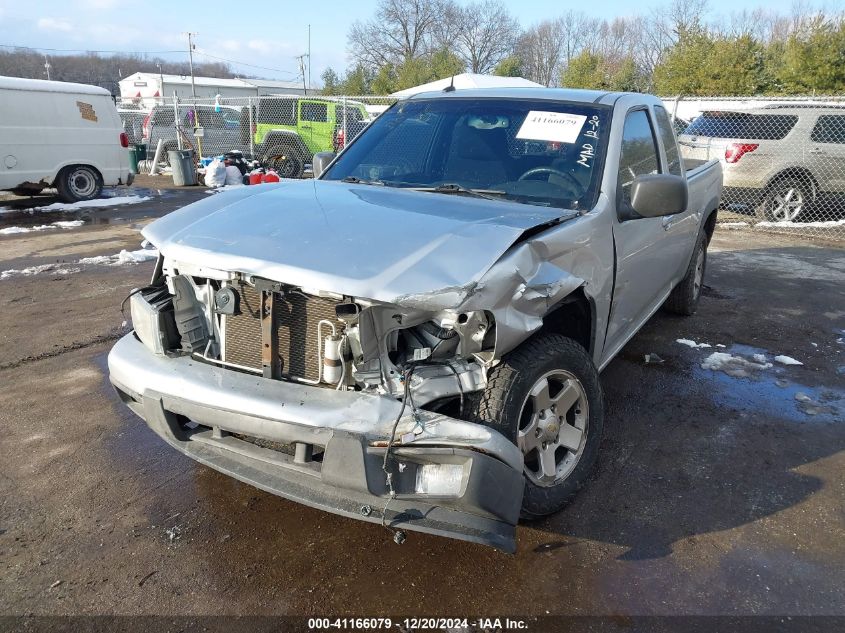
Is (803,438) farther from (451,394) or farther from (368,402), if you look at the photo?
(368,402)

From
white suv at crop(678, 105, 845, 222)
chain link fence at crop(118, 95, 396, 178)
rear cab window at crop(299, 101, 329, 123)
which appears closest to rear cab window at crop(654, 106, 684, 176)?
white suv at crop(678, 105, 845, 222)

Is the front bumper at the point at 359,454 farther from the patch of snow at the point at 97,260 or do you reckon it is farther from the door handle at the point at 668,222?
the patch of snow at the point at 97,260

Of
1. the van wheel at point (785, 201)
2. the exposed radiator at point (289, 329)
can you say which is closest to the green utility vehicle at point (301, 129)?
the van wheel at point (785, 201)

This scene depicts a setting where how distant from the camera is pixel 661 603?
7.94ft

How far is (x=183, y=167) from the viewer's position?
51.2ft

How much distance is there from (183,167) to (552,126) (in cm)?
1405

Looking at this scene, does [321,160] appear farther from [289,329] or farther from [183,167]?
[183,167]

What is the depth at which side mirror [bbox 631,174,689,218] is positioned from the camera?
317 centimetres

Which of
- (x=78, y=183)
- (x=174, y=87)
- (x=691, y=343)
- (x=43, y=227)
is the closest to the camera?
(x=691, y=343)

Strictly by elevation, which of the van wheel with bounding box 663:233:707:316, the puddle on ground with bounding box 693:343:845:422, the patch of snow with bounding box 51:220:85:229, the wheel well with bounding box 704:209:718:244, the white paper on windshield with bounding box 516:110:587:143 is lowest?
the patch of snow with bounding box 51:220:85:229

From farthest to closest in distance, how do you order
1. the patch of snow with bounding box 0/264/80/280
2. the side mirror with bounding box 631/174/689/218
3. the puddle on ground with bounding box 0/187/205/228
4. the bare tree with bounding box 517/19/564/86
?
the bare tree with bounding box 517/19/564/86
the puddle on ground with bounding box 0/187/205/228
the patch of snow with bounding box 0/264/80/280
the side mirror with bounding box 631/174/689/218

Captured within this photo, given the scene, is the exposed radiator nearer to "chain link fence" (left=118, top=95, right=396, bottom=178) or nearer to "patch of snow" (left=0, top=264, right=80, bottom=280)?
"patch of snow" (left=0, top=264, right=80, bottom=280)

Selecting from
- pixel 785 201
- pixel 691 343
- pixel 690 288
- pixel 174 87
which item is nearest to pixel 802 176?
pixel 785 201

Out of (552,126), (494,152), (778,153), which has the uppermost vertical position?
(552,126)
